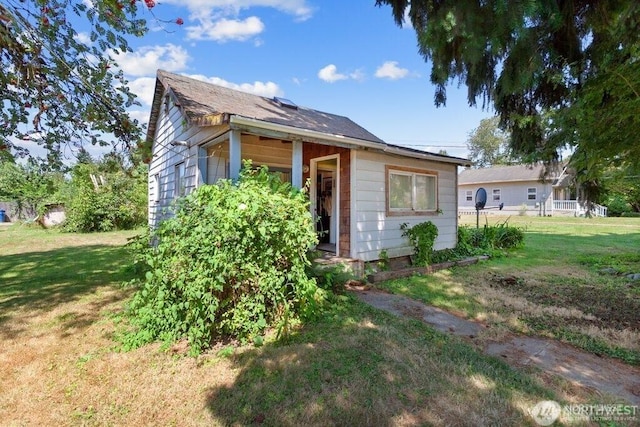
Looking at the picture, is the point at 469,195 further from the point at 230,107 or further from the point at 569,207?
the point at 230,107

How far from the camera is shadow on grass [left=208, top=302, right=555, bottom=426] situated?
2.35m

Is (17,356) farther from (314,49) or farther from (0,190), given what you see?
(0,190)

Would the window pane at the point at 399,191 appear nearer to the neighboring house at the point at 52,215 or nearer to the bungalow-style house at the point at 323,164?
the bungalow-style house at the point at 323,164

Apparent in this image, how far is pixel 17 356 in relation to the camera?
10.8 ft

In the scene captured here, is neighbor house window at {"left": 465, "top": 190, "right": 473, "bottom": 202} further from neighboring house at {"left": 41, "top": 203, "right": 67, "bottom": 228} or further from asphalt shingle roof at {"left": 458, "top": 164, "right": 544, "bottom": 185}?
neighboring house at {"left": 41, "top": 203, "right": 67, "bottom": 228}

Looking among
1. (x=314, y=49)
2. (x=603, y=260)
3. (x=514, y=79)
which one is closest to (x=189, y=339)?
(x=514, y=79)

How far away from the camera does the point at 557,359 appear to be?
10.6 feet

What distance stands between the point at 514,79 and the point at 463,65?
88 centimetres

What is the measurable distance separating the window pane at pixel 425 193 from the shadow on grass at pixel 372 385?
472 cm

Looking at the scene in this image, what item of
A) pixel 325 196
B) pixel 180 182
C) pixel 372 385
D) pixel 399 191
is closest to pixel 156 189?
pixel 180 182

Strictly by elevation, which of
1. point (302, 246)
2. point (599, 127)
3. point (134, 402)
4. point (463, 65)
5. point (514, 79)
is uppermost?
point (463, 65)

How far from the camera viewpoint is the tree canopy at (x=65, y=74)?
12.0 ft

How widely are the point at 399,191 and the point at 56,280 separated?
280 inches

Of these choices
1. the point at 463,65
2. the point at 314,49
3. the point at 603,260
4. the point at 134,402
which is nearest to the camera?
the point at 134,402
